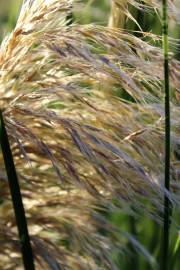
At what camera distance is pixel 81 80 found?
989 mm

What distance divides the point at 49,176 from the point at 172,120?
20cm

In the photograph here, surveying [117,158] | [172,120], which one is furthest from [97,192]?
[172,120]

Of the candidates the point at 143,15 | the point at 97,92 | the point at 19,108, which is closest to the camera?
the point at 19,108

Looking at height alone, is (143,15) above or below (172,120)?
above

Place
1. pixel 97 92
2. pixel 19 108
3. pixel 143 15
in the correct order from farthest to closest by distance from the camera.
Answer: pixel 143 15
pixel 97 92
pixel 19 108

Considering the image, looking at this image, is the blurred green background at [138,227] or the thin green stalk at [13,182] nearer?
the thin green stalk at [13,182]

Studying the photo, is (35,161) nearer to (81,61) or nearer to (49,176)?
(49,176)

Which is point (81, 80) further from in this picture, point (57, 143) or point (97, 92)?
point (57, 143)

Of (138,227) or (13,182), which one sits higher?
(13,182)

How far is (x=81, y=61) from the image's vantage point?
2.98 feet

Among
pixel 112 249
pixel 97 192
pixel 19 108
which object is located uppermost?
pixel 19 108

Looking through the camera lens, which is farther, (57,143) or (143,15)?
(143,15)

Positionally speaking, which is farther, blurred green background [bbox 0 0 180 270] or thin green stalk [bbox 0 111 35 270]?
blurred green background [bbox 0 0 180 270]

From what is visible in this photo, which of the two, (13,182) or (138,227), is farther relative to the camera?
(138,227)
